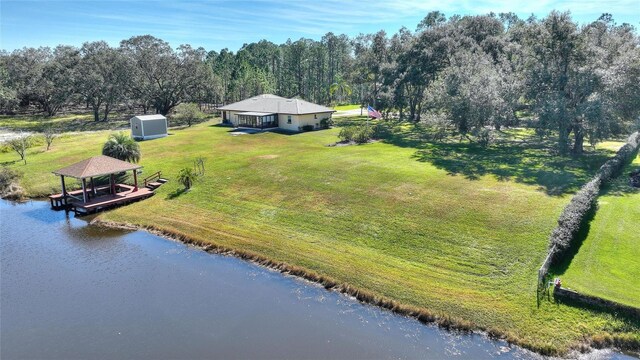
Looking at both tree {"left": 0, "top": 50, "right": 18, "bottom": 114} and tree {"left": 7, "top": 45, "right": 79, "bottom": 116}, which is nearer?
tree {"left": 7, "top": 45, "right": 79, "bottom": 116}

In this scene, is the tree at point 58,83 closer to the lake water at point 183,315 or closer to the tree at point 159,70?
the tree at point 159,70

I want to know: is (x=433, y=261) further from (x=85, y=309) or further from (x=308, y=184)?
(x=85, y=309)

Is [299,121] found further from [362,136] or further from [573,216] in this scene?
[573,216]

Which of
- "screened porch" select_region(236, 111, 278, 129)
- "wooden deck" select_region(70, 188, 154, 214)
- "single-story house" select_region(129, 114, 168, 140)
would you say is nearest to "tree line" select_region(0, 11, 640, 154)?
"screened porch" select_region(236, 111, 278, 129)

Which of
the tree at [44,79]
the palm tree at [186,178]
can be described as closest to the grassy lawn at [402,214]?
the palm tree at [186,178]

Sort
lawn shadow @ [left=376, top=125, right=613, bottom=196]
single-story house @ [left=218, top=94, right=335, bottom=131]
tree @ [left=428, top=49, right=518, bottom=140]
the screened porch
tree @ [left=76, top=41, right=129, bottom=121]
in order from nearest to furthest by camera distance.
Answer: lawn shadow @ [left=376, top=125, right=613, bottom=196], tree @ [left=428, top=49, right=518, bottom=140], single-story house @ [left=218, top=94, right=335, bottom=131], the screened porch, tree @ [left=76, top=41, right=129, bottom=121]

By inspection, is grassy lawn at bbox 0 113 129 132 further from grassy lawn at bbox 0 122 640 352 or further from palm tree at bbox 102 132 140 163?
palm tree at bbox 102 132 140 163

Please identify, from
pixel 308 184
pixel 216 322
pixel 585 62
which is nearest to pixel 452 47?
pixel 585 62
